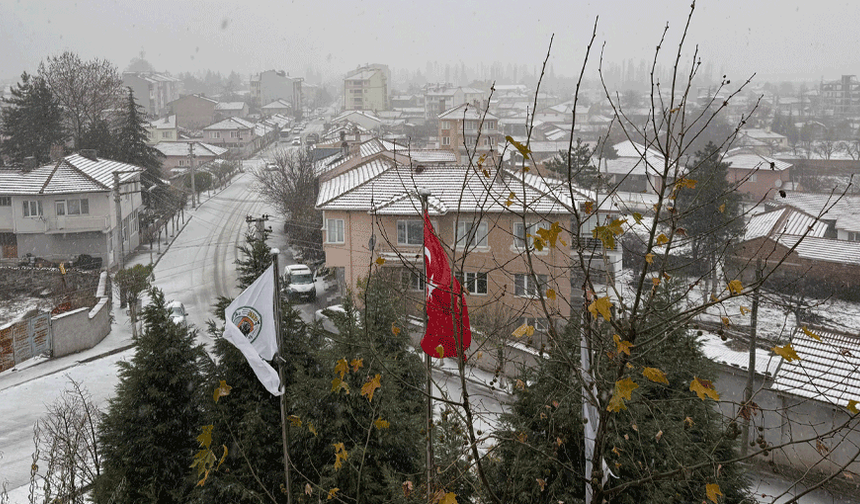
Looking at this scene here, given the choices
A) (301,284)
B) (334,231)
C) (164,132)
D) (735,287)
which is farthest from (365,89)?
(735,287)

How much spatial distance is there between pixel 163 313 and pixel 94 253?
66.9 feet

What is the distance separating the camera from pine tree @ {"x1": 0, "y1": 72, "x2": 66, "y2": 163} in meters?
34.4

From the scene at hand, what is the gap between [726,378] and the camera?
1335cm

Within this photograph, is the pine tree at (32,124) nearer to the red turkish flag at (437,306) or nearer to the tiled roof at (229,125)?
the tiled roof at (229,125)

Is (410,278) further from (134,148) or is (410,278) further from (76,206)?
(134,148)

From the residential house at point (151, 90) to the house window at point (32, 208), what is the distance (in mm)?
50103

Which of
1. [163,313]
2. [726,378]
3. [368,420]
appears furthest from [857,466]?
[163,313]

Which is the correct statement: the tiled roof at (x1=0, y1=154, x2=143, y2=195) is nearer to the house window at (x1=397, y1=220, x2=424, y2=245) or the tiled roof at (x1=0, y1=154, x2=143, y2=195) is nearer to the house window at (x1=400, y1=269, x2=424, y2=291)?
the house window at (x1=397, y1=220, x2=424, y2=245)

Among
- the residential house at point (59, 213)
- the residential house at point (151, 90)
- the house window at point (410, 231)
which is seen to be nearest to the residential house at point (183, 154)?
the residential house at point (151, 90)

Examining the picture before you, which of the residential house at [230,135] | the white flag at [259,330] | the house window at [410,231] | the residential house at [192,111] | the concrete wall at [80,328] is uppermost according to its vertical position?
the residential house at [192,111]

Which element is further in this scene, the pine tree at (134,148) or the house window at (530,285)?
the pine tree at (134,148)

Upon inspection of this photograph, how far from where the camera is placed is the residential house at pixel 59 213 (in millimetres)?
25391

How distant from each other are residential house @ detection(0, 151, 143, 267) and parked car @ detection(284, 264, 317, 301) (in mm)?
7308

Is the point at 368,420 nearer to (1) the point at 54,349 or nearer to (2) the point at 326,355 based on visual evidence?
(2) the point at 326,355
